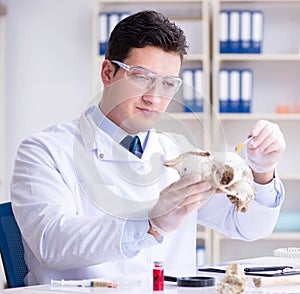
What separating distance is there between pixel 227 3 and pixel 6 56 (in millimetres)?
1364

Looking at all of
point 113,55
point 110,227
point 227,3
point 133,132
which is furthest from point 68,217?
point 227,3

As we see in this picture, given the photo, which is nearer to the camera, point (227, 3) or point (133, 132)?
point (133, 132)

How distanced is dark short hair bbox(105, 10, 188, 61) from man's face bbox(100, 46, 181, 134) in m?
0.02

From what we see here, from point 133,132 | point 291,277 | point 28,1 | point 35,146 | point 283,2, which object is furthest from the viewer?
point 28,1

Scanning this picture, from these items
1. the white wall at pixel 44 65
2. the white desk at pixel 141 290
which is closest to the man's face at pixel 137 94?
the white desk at pixel 141 290

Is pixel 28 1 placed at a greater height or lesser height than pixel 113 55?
greater

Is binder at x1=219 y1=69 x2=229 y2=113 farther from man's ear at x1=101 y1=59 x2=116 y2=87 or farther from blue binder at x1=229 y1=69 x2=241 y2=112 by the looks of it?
man's ear at x1=101 y1=59 x2=116 y2=87

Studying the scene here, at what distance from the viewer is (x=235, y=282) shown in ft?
4.56

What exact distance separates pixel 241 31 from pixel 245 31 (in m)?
0.03

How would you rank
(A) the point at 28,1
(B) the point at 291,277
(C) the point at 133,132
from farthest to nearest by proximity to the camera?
(A) the point at 28,1 < (C) the point at 133,132 < (B) the point at 291,277

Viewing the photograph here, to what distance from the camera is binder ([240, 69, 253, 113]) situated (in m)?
4.17

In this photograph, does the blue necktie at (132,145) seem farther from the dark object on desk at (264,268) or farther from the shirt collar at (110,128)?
the dark object on desk at (264,268)

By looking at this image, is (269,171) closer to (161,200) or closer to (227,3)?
(161,200)

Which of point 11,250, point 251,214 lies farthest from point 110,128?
point 251,214
